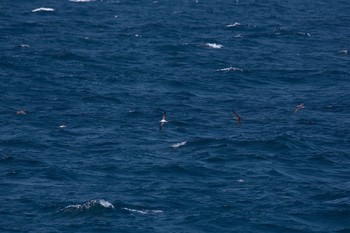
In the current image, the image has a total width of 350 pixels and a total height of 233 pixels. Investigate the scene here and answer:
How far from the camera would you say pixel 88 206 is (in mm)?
65688

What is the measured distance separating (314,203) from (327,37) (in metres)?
75.3

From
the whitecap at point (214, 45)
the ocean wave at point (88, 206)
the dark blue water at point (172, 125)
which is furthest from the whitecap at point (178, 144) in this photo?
the whitecap at point (214, 45)

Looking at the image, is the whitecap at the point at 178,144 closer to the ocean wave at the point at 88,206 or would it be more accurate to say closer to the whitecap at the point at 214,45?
the ocean wave at the point at 88,206

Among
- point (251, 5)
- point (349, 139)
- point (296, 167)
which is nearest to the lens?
point (296, 167)

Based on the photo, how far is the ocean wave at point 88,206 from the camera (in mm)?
65312

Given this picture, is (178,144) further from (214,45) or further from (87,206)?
(214,45)

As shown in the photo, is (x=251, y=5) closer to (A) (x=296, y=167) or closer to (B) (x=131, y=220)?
(A) (x=296, y=167)

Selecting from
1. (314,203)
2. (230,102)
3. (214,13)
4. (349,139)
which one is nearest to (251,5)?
(214,13)

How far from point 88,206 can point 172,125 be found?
24.4 m

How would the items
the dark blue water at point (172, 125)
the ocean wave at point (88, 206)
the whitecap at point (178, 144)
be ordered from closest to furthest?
1. the ocean wave at point (88, 206)
2. the dark blue water at point (172, 125)
3. the whitecap at point (178, 144)

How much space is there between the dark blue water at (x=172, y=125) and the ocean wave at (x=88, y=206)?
12cm

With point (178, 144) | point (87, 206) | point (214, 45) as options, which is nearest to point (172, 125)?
point (178, 144)

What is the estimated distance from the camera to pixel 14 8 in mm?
157500

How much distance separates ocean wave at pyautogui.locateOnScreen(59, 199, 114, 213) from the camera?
214 feet
